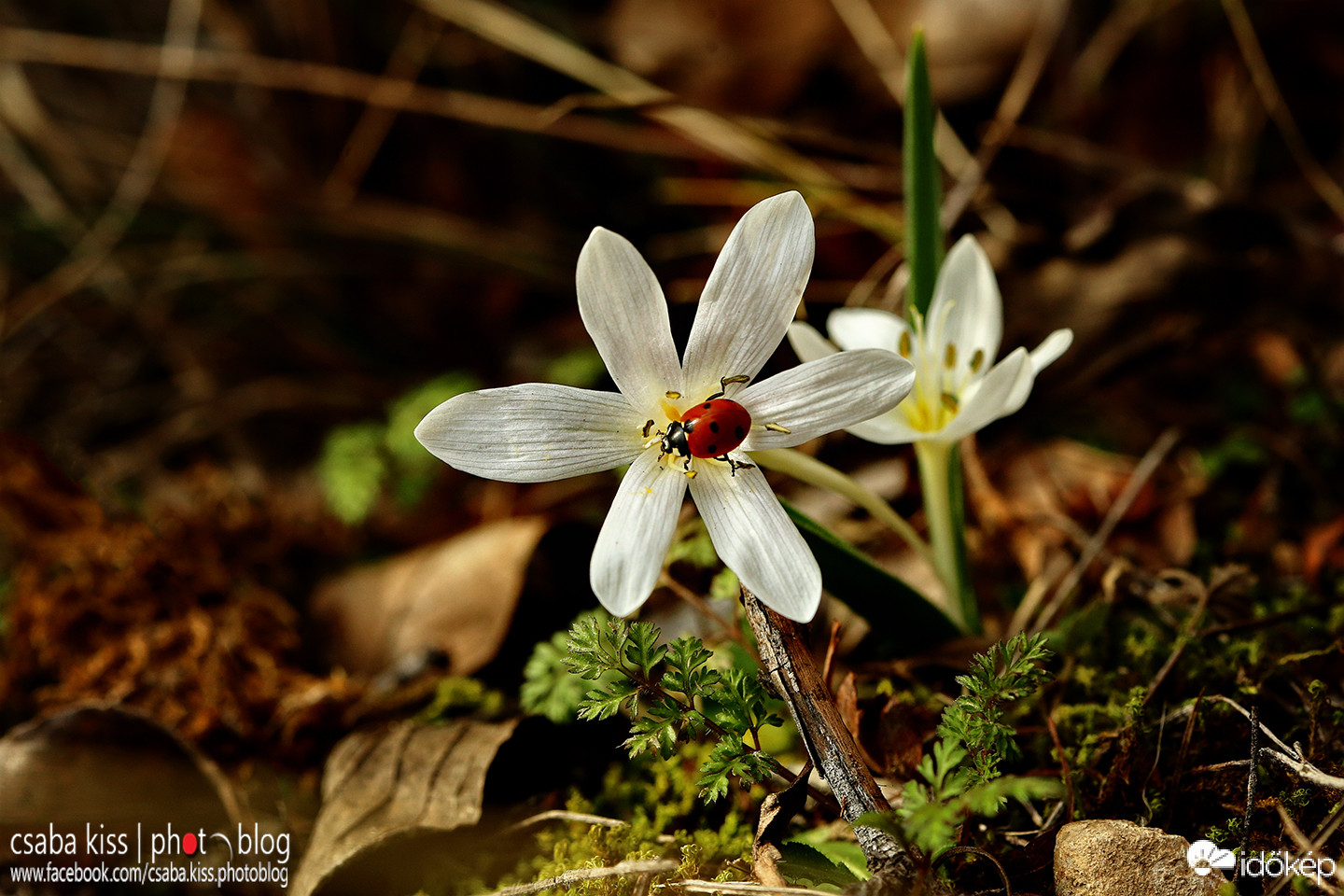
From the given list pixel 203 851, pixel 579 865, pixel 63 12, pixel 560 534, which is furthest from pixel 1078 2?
pixel 63 12

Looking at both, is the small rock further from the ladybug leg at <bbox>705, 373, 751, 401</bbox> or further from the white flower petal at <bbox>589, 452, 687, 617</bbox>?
the ladybug leg at <bbox>705, 373, 751, 401</bbox>

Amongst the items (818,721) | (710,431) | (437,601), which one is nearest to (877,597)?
(818,721)

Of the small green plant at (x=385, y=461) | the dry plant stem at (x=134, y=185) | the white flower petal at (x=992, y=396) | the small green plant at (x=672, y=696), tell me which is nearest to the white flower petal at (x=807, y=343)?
the white flower petal at (x=992, y=396)

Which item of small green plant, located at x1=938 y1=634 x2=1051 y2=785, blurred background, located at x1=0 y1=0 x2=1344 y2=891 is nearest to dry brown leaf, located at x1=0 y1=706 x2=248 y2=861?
blurred background, located at x1=0 y1=0 x2=1344 y2=891

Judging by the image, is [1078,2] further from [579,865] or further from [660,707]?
[579,865]

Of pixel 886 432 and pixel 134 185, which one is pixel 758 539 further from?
pixel 134 185

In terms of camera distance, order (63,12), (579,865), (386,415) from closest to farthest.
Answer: (579,865), (386,415), (63,12)

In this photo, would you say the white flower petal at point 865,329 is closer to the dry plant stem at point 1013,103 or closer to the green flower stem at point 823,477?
the green flower stem at point 823,477

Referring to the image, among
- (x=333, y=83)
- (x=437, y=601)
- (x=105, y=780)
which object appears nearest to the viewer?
(x=105, y=780)
